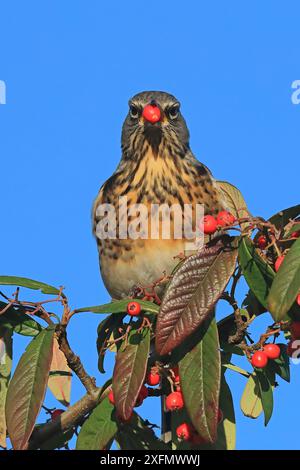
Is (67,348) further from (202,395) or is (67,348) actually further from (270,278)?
(270,278)

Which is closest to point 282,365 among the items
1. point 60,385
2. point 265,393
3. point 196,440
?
point 265,393

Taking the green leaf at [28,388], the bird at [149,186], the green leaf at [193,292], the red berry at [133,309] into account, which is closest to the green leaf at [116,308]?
the red berry at [133,309]

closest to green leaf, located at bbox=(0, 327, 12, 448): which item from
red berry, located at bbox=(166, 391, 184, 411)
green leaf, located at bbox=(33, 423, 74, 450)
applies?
green leaf, located at bbox=(33, 423, 74, 450)

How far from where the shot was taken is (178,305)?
319 cm

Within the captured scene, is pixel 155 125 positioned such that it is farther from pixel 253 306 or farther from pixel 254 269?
pixel 254 269

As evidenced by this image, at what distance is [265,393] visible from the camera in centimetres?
370

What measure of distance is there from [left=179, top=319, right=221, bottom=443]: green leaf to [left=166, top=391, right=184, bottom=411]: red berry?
11.1 inches

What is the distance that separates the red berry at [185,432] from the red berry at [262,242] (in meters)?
0.82

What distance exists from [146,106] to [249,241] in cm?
265

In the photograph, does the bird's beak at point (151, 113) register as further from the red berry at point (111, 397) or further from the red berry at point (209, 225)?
the red berry at point (111, 397)

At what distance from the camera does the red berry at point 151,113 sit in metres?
5.64

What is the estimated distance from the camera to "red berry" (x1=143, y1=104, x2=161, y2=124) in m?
5.64

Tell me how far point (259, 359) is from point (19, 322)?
0.98 m

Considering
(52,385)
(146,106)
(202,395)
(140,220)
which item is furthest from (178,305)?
(146,106)
